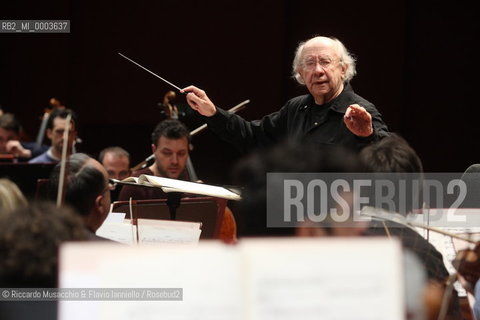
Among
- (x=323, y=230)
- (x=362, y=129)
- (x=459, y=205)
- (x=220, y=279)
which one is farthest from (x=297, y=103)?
(x=220, y=279)

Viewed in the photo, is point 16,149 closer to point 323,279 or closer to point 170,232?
point 170,232

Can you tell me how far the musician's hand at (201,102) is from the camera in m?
3.37

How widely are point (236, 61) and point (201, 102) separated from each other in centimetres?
263

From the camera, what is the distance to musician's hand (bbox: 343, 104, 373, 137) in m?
2.91

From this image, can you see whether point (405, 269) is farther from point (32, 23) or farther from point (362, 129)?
point (32, 23)

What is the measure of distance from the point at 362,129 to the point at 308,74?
516 mm

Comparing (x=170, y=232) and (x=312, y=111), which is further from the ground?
(x=312, y=111)

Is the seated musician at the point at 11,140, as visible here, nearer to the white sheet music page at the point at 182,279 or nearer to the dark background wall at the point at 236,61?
the dark background wall at the point at 236,61

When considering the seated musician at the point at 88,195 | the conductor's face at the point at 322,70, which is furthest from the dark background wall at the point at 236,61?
the seated musician at the point at 88,195

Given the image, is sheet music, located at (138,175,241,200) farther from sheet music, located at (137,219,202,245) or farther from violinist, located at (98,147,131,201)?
violinist, located at (98,147,131,201)

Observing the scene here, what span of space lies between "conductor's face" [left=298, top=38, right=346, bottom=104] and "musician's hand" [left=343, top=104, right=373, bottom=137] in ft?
1.29

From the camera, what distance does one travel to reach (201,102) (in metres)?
3.37

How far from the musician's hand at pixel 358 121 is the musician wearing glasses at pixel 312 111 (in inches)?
6.1

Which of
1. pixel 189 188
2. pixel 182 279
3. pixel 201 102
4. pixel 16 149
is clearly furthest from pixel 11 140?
pixel 182 279
